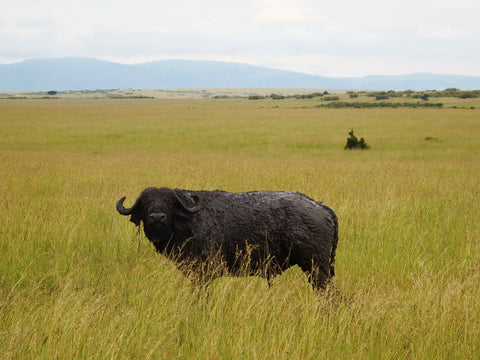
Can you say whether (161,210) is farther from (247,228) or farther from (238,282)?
(238,282)


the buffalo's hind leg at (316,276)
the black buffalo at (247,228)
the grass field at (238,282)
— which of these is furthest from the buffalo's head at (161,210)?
the buffalo's hind leg at (316,276)

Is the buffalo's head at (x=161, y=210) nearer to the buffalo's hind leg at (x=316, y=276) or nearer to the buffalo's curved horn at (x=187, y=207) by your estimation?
the buffalo's curved horn at (x=187, y=207)

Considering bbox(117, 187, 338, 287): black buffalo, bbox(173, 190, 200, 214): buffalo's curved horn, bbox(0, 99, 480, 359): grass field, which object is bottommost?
bbox(0, 99, 480, 359): grass field

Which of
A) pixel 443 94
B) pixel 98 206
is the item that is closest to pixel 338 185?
pixel 98 206

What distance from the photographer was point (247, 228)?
211 inches

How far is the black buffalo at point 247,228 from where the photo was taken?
5.11 metres

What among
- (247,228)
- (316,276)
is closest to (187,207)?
(247,228)

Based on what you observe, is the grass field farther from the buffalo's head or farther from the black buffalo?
the buffalo's head

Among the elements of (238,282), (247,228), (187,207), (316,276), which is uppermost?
(187,207)

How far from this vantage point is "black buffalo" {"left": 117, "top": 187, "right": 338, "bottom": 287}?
5105 mm

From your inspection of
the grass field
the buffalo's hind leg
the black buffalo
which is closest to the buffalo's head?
the black buffalo

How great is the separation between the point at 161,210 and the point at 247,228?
40.6 inches

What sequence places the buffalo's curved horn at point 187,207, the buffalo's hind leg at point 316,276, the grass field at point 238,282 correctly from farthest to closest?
1. the buffalo's curved horn at point 187,207
2. the buffalo's hind leg at point 316,276
3. the grass field at point 238,282

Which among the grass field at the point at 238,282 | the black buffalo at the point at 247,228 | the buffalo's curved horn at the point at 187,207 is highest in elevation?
the buffalo's curved horn at the point at 187,207
